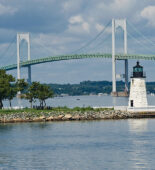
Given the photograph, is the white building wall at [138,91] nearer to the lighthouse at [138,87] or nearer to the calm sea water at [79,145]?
the lighthouse at [138,87]

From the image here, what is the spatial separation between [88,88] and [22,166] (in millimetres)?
138564

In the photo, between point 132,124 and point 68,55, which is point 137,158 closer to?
point 132,124

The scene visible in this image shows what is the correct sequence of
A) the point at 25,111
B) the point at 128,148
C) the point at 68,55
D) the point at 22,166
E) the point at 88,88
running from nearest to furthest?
the point at 22,166 < the point at 128,148 < the point at 25,111 < the point at 68,55 < the point at 88,88

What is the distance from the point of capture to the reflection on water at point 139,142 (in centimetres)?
2205

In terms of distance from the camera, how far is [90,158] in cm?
2339

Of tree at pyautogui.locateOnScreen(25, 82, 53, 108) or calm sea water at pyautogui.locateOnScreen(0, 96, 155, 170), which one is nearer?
calm sea water at pyautogui.locateOnScreen(0, 96, 155, 170)

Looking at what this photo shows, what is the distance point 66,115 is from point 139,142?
12.1m

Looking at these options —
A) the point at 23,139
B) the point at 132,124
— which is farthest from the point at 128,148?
the point at 132,124

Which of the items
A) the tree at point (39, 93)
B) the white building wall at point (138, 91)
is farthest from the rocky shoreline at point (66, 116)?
the tree at point (39, 93)

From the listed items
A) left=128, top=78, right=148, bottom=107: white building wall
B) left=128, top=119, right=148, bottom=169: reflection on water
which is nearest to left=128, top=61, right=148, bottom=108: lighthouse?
left=128, top=78, right=148, bottom=107: white building wall

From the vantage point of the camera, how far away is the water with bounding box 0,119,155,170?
73.1ft

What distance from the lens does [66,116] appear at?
39.0 m

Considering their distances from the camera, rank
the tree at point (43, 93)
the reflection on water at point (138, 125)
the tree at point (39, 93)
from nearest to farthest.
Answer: the reflection on water at point (138, 125), the tree at point (43, 93), the tree at point (39, 93)

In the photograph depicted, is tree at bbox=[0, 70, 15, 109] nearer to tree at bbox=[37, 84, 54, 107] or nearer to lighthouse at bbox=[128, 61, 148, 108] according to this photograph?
tree at bbox=[37, 84, 54, 107]
